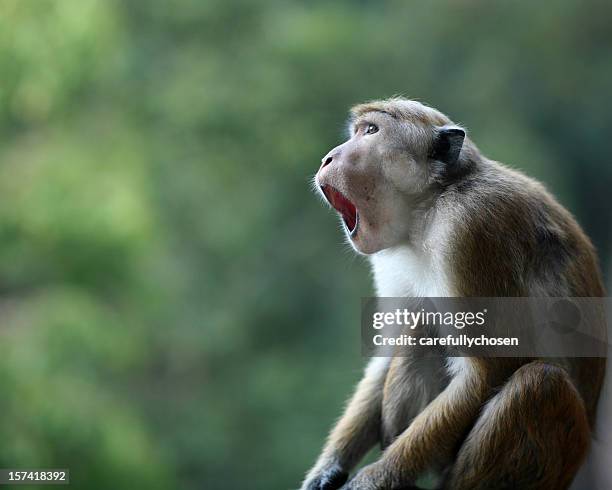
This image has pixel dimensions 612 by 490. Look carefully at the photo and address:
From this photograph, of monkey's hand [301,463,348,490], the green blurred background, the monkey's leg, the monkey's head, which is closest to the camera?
the monkey's leg

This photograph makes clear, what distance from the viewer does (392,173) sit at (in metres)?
1.88

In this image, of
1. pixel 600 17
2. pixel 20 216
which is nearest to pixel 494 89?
pixel 600 17

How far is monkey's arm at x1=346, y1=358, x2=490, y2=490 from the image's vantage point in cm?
182

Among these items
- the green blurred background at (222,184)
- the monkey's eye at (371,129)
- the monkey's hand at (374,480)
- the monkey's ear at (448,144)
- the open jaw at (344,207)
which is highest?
the green blurred background at (222,184)

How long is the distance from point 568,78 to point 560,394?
4703mm

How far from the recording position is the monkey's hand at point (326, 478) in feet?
6.61

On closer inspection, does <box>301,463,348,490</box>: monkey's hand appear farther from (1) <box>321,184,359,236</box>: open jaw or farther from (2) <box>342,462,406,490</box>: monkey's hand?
(1) <box>321,184,359,236</box>: open jaw

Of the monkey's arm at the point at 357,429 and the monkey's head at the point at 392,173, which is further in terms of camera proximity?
the monkey's arm at the point at 357,429

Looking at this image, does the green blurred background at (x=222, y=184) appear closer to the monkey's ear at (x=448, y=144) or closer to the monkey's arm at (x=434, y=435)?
the monkey's arm at (x=434, y=435)

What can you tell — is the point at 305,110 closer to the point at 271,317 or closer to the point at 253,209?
the point at 253,209

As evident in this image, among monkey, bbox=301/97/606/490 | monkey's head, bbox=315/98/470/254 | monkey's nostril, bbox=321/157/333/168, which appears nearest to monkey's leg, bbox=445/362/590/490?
monkey, bbox=301/97/606/490

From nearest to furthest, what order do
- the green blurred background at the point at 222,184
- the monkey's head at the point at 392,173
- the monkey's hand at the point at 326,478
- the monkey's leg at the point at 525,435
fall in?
1. the monkey's leg at the point at 525,435
2. the monkey's head at the point at 392,173
3. the monkey's hand at the point at 326,478
4. the green blurred background at the point at 222,184

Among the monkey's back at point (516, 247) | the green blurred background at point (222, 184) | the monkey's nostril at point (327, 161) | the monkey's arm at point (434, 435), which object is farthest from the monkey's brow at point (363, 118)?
the green blurred background at point (222, 184)

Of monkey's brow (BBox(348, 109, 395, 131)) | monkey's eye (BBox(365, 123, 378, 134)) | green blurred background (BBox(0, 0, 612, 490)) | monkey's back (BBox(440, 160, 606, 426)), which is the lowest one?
monkey's back (BBox(440, 160, 606, 426))
